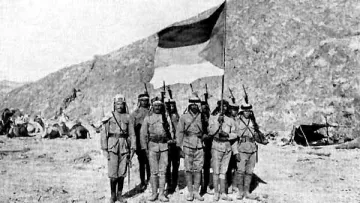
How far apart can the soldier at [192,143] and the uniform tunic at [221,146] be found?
0.82 ft

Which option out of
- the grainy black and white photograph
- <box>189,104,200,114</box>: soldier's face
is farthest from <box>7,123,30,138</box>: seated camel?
<box>189,104,200,114</box>: soldier's face

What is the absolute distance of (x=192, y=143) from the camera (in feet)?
23.5

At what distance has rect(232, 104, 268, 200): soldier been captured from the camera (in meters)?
7.34

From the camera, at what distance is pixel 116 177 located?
22.7 feet

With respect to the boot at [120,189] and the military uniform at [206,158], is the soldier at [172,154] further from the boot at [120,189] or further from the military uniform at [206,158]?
the boot at [120,189]

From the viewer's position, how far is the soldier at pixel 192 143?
7184mm

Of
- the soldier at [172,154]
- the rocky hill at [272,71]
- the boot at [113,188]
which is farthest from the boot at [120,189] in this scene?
the rocky hill at [272,71]

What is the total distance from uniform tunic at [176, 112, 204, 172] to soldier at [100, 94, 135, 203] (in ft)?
3.19

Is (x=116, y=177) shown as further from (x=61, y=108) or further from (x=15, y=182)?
(x=61, y=108)

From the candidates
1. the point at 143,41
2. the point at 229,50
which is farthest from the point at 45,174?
the point at 143,41

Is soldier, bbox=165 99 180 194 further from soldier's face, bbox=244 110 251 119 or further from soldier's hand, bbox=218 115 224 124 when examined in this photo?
soldier's face, bbox=244 110 251 119

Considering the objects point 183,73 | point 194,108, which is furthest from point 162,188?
point 183,73

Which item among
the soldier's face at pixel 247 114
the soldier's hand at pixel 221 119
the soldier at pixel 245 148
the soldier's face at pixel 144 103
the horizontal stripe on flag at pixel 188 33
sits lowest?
the soldier at pixel 245 148

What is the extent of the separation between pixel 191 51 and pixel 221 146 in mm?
2188
